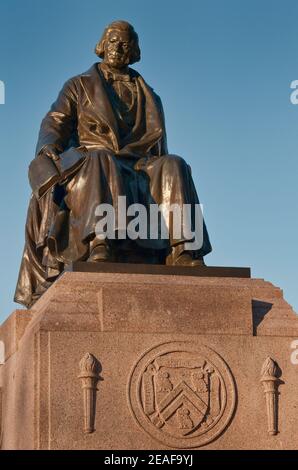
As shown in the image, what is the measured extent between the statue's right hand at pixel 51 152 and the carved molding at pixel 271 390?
8.98ft

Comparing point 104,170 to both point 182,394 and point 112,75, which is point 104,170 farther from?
point 182,394

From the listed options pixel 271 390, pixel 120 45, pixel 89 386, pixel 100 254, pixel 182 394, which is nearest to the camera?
pixel 89 386

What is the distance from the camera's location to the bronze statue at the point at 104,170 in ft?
34.6

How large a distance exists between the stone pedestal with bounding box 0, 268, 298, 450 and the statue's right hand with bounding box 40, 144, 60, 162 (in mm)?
1465

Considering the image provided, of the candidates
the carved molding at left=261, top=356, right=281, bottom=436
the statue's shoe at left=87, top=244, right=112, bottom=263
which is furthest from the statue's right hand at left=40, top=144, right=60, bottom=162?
the carved molding at left=261, top=356, right=281, bottom=436

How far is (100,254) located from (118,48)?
253 cm

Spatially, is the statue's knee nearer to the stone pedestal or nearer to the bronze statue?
the bronze statue

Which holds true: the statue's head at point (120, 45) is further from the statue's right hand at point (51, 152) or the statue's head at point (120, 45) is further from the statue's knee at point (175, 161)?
the statue's knee at point (175, 161)

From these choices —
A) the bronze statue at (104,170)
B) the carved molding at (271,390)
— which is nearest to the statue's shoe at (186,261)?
the bronze statue at (104,170)

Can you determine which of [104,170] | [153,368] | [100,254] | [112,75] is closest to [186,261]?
[100,254]

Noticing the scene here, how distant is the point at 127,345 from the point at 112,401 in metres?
0.46

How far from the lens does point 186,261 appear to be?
10.5 meters

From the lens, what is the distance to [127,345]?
9539mm
